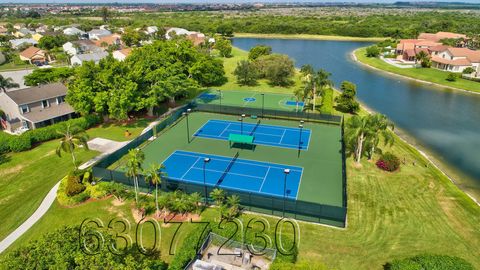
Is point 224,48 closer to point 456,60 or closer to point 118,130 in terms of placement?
point 456,60

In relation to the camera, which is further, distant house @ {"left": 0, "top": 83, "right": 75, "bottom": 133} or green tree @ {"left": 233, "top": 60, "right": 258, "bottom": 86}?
green tree @ {"left": 233, "top": 60, "right": 258, "bottom": 86}

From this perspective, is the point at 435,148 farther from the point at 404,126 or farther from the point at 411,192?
the point at 411,192

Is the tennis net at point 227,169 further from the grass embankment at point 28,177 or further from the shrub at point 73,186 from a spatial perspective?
the grass embankment at point 28,177

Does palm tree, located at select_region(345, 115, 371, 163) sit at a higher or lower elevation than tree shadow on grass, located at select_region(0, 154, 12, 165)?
higher

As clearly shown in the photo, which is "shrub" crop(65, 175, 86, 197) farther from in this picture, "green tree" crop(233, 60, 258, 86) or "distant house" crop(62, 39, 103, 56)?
"distant house" crop(62, 39, 103, 56)

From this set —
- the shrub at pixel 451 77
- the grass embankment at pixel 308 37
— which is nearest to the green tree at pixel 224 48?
the shrub at pixel 451 77

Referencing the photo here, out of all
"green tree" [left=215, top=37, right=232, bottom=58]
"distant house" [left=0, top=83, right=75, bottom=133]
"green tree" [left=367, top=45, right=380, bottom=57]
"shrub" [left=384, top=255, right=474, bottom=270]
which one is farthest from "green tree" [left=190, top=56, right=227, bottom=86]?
"green tree" [left=367, top=45, right=380, bottom=57]

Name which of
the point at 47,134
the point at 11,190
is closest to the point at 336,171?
the point at 11,190
